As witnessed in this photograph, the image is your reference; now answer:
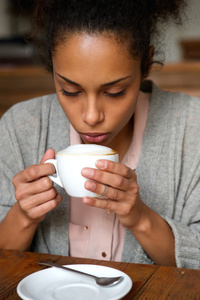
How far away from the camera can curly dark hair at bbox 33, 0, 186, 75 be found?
3.43ft

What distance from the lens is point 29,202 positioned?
0.98 m

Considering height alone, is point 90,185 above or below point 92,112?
below

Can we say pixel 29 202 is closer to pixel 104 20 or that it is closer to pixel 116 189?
pixel 116 189

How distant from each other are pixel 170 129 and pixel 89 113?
425mm

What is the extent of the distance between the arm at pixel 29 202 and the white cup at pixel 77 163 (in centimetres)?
7

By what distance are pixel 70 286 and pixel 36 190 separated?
0.86 ft

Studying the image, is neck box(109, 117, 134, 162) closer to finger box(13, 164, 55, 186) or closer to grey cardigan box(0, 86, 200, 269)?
grey cardigan box(0, 86, 200, 269)

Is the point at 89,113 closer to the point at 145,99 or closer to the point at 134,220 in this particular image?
the point at 134,220

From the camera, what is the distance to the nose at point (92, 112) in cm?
99

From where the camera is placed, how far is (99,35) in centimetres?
101

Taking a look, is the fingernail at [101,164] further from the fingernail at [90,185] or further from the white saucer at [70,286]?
the white saucer at [70,286]

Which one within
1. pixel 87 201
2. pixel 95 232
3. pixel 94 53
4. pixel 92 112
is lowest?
pixel 95 232

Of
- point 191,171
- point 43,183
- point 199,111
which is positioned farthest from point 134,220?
point 199,111

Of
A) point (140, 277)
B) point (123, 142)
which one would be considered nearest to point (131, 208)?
point (140, 277)
